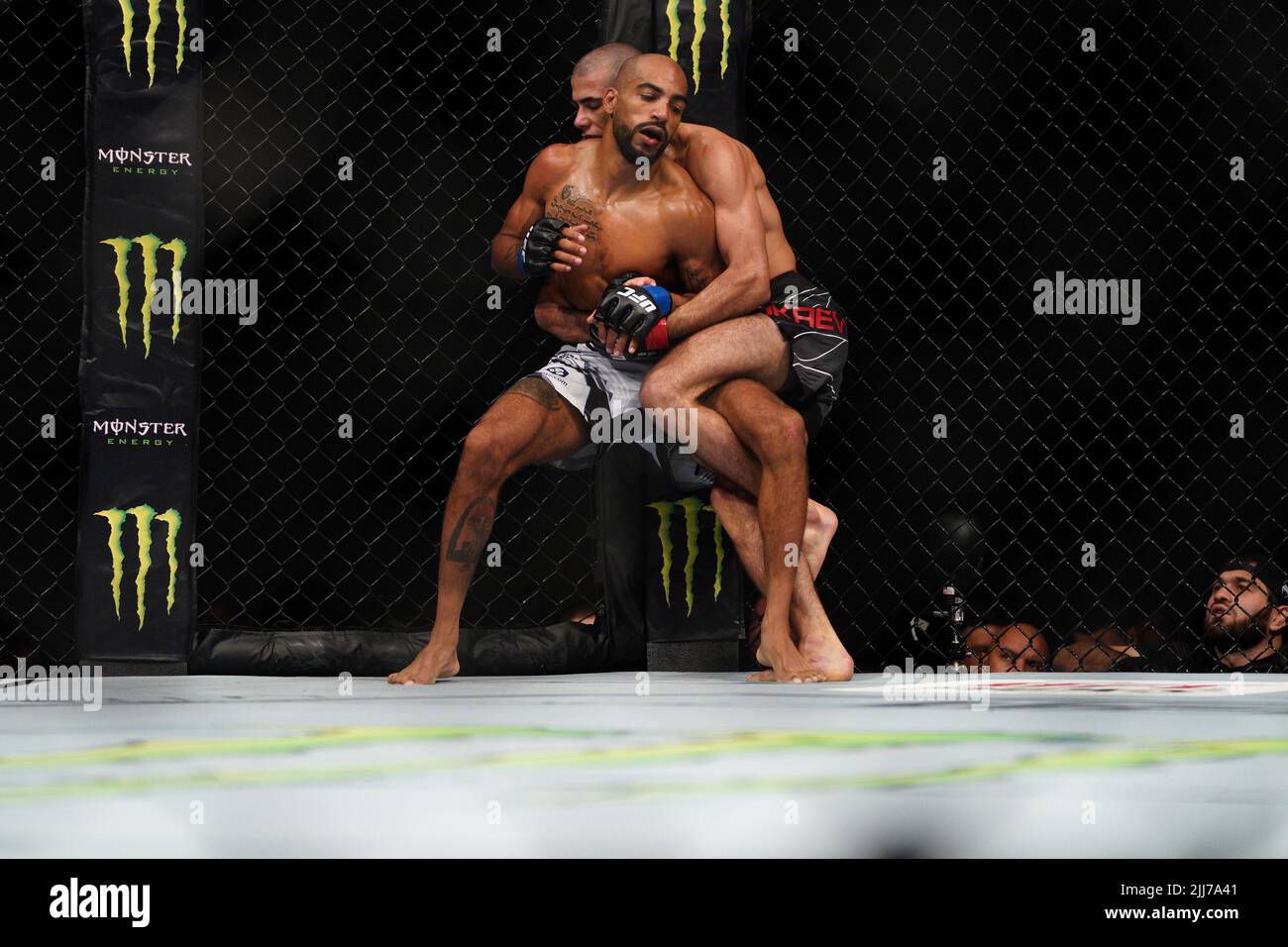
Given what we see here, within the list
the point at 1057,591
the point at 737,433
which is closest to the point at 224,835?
the point at 737,433

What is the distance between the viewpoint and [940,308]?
9.97 ft

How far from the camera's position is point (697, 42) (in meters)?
2.68

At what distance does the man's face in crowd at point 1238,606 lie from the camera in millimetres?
2754

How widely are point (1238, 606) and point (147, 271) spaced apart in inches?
88.8

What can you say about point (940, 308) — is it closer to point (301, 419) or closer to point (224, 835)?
point (301, 419)

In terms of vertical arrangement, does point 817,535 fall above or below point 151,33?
below

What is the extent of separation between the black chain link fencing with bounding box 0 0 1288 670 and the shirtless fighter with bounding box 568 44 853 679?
23.1 inches

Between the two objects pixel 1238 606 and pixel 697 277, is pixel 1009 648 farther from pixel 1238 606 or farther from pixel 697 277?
pixel 697 277

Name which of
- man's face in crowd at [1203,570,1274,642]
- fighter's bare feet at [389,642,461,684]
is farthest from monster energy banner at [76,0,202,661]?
man's face in crowd at [1203,570,1274,642]

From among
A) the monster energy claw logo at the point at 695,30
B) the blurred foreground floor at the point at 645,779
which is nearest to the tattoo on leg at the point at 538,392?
the blurred foreground floor at the point at 645,779

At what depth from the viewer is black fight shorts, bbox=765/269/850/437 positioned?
7.74 feet

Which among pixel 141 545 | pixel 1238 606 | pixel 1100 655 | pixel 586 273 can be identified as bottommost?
pixel 1100 655

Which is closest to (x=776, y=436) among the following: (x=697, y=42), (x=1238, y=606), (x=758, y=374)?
(x=758, y=374)

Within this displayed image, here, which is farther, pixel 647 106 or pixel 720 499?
pixel 720 499
